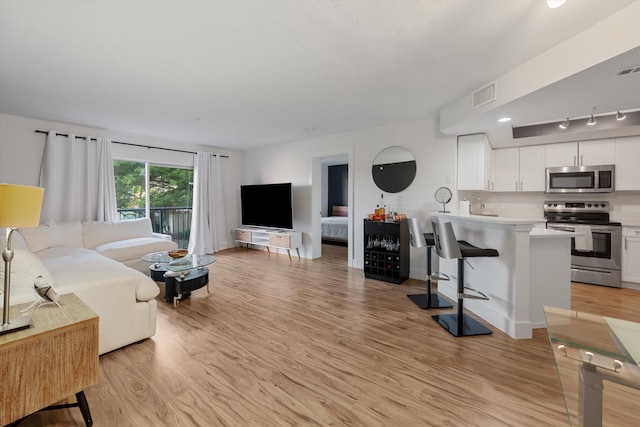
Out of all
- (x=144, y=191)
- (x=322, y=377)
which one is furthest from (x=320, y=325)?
(x=144, y=191)

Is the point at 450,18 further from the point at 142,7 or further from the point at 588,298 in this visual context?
the point at 588,298

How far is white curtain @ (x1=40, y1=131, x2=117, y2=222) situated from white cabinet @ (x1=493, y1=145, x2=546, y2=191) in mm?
6565

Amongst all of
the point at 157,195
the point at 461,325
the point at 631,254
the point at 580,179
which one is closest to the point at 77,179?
the point at 157,195

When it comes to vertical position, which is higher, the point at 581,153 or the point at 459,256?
the point at 581,153

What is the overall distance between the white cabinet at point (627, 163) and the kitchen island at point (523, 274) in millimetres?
2282

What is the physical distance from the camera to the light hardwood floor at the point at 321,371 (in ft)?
5.08

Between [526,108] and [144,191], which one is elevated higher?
[526,108]

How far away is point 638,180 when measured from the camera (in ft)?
11.9

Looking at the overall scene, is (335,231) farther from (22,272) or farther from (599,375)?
(599,375)

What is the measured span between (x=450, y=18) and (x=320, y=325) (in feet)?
8.83

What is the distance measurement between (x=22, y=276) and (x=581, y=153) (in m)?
6.28

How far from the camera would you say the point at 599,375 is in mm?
872

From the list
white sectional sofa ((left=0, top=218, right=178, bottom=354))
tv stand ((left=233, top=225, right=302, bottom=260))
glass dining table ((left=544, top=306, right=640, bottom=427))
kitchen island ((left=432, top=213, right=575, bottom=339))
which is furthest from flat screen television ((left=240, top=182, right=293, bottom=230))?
glass dining table ((left=544, top=306, right=640, bottom=427))

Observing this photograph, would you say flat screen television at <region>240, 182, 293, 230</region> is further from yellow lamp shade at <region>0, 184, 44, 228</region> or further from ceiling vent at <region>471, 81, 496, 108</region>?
yellow lamp shade at <region>0, 184, 44, 228</region>
